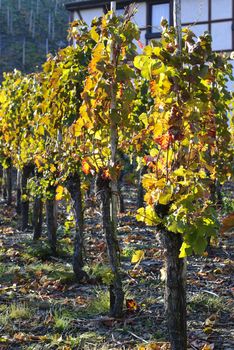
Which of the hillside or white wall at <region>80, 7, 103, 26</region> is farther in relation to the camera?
the hillside

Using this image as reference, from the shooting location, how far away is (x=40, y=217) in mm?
8914

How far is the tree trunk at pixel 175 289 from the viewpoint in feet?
10.9

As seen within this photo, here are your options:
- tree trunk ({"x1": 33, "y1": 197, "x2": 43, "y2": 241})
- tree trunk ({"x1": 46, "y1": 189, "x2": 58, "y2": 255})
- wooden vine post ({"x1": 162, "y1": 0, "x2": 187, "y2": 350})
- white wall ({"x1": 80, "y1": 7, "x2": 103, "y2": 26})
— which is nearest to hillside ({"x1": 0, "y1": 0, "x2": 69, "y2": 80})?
white wall ({"x1": 80, "y1": 7, "x2": 103, "y2": 26})

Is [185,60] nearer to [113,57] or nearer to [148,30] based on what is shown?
[113,57]

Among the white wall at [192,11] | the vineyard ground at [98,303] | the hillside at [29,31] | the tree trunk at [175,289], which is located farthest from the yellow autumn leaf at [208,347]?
the hillside at [29,31]

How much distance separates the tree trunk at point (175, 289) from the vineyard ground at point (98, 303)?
201 mm

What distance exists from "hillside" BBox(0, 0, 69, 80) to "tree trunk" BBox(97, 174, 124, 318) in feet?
109

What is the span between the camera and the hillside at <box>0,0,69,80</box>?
37.9 m

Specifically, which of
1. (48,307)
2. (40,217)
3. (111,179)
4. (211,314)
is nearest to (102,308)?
(48,307)

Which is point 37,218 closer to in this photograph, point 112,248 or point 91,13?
point 112,248

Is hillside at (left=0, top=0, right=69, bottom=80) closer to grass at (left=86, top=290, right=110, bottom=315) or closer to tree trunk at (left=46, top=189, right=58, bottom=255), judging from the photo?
tree trunk at (left=46, top=189, right=58, bottom=255)

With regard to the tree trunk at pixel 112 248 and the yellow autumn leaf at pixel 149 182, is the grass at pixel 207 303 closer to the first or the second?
the tree trunk at pixel 112 248

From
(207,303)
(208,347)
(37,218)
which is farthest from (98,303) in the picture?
(37,218)

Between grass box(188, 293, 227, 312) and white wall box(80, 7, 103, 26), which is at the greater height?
white wall box(80, 7, 103, 26)
